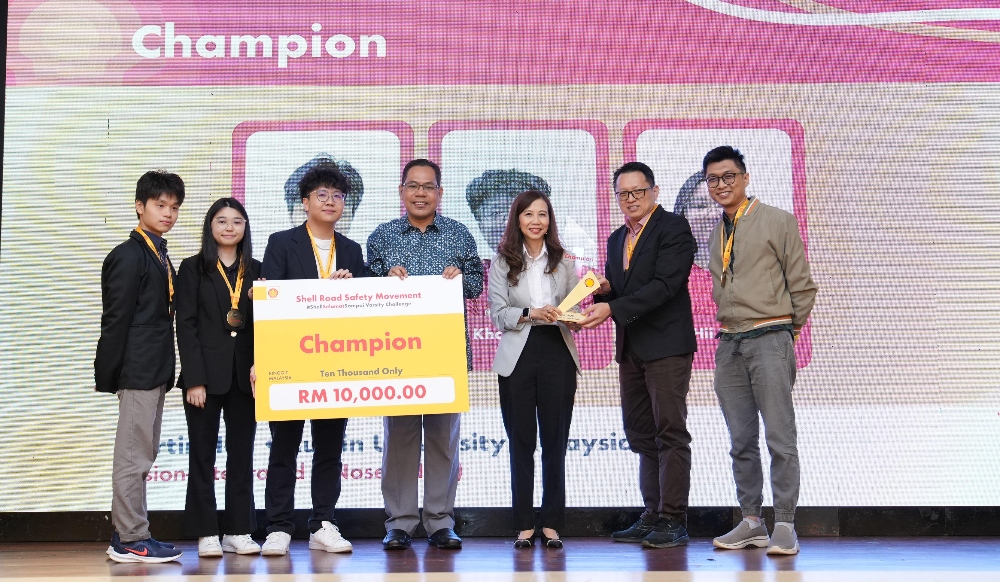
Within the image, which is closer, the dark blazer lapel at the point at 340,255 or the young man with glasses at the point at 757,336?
the young man with glasses at the point at 757,336

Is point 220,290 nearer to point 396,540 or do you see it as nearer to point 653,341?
point 396,540

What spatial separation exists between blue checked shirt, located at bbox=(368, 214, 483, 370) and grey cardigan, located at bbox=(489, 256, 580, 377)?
0.39ft

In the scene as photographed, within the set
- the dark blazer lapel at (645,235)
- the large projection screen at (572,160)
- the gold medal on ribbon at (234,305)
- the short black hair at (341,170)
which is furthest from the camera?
the short black hair at (341,170)

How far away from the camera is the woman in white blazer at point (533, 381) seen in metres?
3.04

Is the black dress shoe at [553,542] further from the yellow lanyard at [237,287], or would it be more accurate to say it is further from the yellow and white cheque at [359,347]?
the yellow lanyard at [237,287]

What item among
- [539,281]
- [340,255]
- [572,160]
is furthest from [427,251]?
[572,160]

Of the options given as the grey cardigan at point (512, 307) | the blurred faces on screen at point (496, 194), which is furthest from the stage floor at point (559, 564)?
the blurred faces on screen at point (496, 194)

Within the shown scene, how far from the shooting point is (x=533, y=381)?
3051mm

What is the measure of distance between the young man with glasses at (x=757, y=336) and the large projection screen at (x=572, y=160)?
582 millimetres

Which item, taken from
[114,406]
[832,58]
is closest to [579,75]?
[832,58]

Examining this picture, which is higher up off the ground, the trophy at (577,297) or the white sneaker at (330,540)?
the trophy at (577,297)

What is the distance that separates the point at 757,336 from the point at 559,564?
109cm

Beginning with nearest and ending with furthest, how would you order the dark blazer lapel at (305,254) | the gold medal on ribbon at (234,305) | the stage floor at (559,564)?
the stage floor at (559,564) < the gold medal on ribbon at (234,305) < the dark blazer lapel at (305,254)

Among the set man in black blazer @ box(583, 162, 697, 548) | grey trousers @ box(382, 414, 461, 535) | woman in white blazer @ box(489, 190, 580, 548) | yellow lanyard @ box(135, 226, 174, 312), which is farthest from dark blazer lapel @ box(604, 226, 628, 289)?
yellow lanyard @ box(135, 226, 174, 312)
